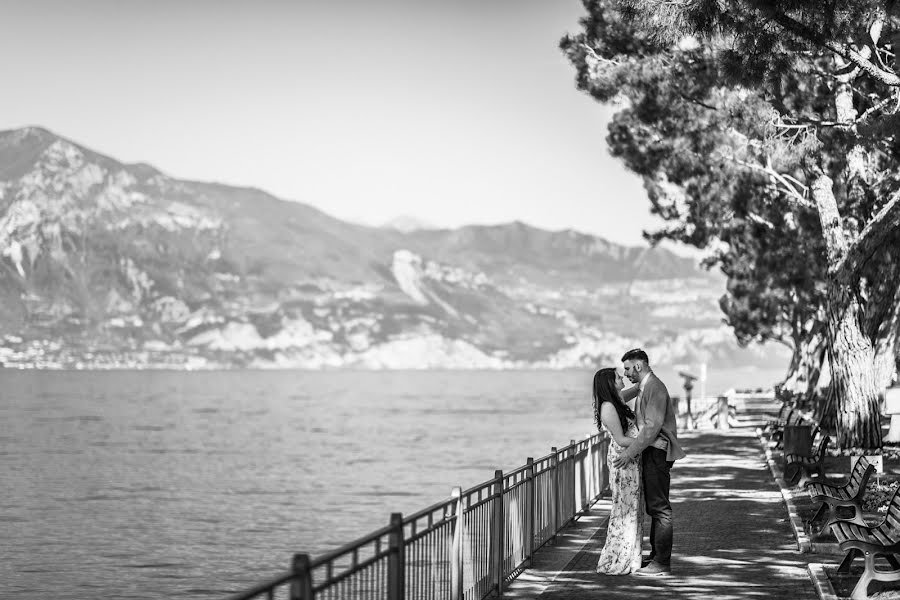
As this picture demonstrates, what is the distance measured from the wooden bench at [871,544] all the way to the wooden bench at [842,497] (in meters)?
1.16

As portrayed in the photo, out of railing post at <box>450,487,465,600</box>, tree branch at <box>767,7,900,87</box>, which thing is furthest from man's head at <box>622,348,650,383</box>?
tree branch at <box>767,7,900,87</box>

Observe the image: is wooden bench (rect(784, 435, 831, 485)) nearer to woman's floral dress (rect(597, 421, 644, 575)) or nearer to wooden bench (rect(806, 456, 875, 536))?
wooden bench (rect(806, 456, 875, 536))

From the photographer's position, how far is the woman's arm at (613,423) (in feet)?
34.5

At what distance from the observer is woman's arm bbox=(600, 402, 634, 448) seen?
414 inches

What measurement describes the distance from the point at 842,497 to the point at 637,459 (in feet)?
11.6

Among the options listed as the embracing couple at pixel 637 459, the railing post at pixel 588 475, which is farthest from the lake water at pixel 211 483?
the embracing couple at pixel 637 459

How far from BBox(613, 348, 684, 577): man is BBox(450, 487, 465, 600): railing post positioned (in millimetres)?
1757

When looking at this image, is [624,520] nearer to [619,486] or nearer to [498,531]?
[619,486]

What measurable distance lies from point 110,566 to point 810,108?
711 inches

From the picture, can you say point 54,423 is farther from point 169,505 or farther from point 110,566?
point 110,566

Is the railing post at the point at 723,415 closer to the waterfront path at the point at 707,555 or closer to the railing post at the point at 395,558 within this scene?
the waterfront path at the point at 707,555

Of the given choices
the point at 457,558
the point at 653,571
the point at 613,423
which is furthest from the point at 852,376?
the point at 457,558

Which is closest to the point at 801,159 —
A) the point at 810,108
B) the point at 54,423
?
the point at 810,108

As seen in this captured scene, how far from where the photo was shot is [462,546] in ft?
31.8
